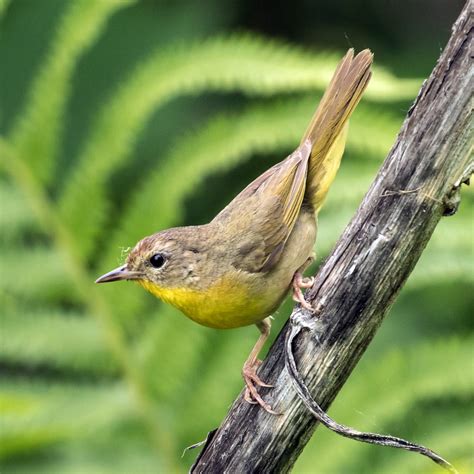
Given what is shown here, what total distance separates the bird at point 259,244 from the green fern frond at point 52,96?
1.14m

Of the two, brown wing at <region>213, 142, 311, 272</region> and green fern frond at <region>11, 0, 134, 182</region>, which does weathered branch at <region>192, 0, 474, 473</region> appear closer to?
brown wing at <region>213, 142, 311, 272</region>

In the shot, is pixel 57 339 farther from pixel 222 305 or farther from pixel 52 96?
pixel 222 305

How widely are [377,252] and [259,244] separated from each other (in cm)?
104

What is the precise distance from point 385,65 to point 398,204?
3418mm

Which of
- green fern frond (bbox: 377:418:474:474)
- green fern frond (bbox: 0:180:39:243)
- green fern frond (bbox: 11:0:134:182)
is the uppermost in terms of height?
green fern frond (bbox: 11:0:134:182)

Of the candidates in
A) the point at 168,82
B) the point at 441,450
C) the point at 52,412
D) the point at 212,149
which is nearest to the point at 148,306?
the point at 52,412

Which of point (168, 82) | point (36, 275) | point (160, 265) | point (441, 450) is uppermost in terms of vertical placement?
point (168, 82)

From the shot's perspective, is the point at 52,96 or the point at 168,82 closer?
the point at 168,82

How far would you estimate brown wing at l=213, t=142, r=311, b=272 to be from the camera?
291cm

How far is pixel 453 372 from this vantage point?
11.8ft

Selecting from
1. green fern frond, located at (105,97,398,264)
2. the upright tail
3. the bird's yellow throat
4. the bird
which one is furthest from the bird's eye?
green fern frond, located at (105,97,398,264)

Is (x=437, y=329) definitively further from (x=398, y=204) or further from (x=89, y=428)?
(x=398, y=204)

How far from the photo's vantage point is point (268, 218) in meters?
2.97

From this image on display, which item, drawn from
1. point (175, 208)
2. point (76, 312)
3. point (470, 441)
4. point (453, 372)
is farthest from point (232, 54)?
point (470, 441)
